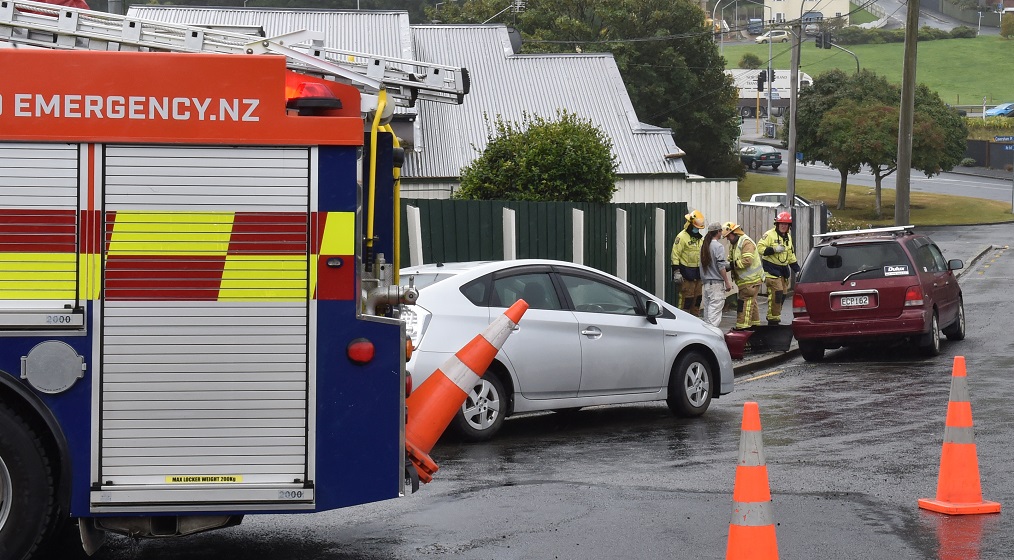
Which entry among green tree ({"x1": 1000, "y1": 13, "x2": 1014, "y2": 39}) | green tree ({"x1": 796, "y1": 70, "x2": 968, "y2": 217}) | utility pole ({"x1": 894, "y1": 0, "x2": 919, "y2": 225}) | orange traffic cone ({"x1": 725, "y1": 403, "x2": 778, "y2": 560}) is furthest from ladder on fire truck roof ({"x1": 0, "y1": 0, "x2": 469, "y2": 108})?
green tree ({"x1": 1000, "y1": 13, "x2": 1014, "y2": 39})

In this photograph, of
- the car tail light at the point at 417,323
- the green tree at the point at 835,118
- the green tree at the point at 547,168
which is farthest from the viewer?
the green tree at the point at 835,118

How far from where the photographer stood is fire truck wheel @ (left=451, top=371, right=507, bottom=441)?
1042 centimetres

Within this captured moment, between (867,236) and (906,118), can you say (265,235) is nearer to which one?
(867,236)

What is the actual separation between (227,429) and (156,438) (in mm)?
327

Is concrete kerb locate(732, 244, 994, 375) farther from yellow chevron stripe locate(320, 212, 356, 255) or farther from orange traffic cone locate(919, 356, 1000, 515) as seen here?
yellow chevron stripe locate(320, 212, 356, 255)

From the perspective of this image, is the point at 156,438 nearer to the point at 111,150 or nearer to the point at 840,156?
the point at 111,150

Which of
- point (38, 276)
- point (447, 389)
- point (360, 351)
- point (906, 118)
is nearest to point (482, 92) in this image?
point (906, 118)

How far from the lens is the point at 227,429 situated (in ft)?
19.4

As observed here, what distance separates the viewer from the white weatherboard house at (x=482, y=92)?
112ft

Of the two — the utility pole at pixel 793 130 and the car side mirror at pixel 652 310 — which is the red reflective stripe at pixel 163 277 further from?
the utility pole at pixel 793 130

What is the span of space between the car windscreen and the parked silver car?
510 centimetres

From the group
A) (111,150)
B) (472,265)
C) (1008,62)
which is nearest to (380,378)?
(111,150)

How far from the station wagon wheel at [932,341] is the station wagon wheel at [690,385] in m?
5.55

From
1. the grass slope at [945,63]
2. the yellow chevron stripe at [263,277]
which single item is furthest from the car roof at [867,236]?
the grass slope at [945,63]
